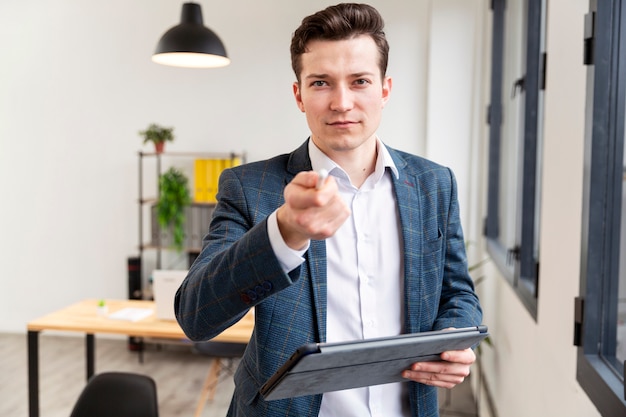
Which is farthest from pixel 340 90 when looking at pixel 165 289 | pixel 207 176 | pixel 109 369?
pixel 109 369

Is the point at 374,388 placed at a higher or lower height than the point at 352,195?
lower

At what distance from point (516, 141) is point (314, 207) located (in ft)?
10.9

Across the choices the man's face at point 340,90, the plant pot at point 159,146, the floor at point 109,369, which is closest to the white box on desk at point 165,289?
the floor at point 109,369

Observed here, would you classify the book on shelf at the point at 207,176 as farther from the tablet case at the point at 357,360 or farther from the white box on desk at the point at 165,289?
the tablet case at the point at 357,360

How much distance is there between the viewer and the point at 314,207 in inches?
34.9

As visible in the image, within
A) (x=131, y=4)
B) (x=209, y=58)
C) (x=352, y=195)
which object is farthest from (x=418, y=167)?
(x=131, y=4)

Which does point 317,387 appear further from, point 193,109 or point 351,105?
point 193,109

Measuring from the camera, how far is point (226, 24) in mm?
5516

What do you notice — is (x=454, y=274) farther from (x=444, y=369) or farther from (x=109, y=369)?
(x=109, y=369)

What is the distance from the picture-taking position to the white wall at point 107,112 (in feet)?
18.0

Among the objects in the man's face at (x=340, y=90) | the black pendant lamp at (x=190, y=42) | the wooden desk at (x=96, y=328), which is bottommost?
the wooden desk at (x=96, y=328)

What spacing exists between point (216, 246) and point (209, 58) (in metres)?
2.79

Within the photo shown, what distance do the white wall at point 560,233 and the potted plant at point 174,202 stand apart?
130 inches

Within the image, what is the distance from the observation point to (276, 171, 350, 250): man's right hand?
87 centimetres
